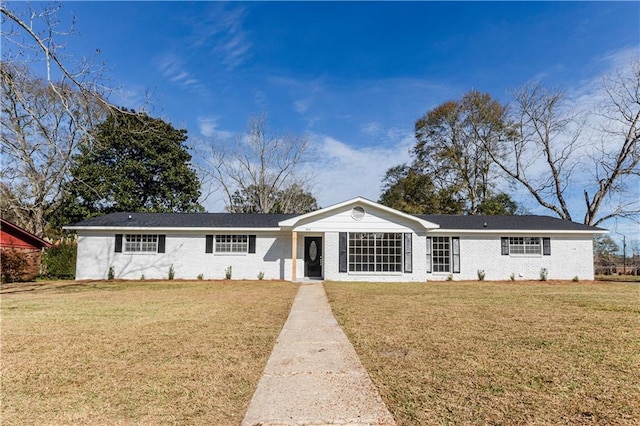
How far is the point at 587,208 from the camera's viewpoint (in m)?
26.8

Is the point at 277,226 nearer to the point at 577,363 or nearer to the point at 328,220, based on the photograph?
the point at 328,220

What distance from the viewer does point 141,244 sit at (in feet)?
62.6

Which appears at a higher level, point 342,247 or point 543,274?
point 342,247

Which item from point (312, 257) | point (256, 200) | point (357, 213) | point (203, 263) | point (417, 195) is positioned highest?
point (417, 195)

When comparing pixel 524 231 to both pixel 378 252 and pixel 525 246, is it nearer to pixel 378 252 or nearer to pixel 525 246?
pixel 525 246

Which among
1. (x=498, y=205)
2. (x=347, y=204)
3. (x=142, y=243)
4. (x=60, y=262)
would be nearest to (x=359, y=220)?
(x=347, y=204)

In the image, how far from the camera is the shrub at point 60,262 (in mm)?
19391

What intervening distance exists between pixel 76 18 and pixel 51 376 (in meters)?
8.63

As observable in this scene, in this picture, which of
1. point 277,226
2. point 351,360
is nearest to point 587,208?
point 277,226

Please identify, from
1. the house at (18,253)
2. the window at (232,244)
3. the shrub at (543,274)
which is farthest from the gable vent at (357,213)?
the house at (18,253)

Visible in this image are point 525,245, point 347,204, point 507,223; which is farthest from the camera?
point 507,223

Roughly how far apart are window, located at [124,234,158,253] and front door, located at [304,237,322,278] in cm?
744

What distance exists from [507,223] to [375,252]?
741 cm

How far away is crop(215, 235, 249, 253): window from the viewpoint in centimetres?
1905
